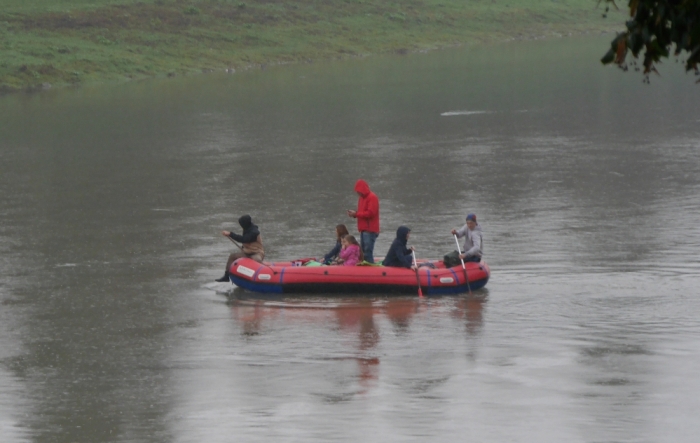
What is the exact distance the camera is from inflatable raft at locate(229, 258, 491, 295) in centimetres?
1612

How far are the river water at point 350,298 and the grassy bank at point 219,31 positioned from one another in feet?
54.3

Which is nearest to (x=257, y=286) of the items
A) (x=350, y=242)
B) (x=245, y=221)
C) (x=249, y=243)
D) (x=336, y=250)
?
(x=249, y=243)

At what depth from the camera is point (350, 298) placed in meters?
16.1

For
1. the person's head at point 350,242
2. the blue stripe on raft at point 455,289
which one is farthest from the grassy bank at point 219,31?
the blue stripe on raft at point 455,289

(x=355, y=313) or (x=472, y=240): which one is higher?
(x=472, y=240)

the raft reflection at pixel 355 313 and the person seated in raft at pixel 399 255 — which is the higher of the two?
the person seated in raft at pixel 399 255

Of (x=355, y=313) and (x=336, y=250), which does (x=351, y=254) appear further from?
(x=355, y=313)

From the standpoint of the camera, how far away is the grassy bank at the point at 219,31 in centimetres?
5459

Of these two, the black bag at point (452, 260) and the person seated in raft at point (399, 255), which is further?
the black bag at point (452, 260)

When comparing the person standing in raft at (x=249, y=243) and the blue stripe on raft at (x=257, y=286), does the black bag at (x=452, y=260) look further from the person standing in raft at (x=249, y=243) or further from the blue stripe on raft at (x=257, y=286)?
the person standing in raft at (x=249, y=243)

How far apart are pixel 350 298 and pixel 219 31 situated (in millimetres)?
49908

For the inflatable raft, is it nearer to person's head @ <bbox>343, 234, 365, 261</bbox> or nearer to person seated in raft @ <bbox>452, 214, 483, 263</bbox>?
person seated in raft @ <bbox>452, 214, 483, 263</bbox>

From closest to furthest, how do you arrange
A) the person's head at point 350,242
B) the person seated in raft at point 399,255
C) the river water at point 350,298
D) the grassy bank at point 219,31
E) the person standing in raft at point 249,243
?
the river water at point 350,298 < the person seated in raft at point 399,255 < the person's head at point 350,242 < the person standing in raft at point 249,243 < the grassy bank at point 219,31

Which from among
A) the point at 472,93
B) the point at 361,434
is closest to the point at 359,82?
the point at 472,93
